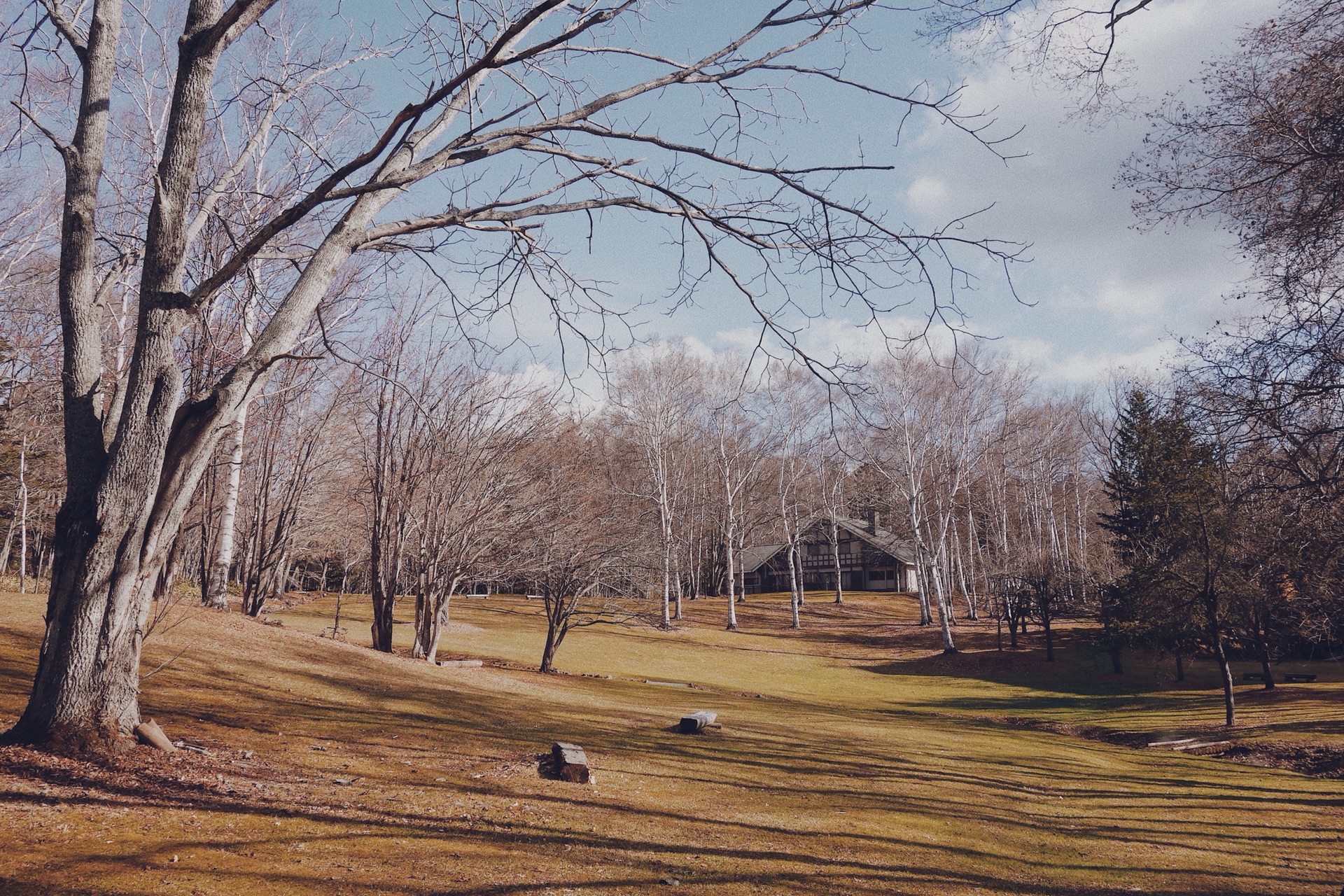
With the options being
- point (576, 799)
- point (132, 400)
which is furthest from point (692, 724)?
point (132, 400)

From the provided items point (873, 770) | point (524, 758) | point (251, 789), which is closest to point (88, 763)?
point (251, 789)

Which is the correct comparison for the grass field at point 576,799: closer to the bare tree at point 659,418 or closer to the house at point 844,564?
the bare tree at point 659,418

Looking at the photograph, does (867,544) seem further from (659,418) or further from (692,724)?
(692,724)

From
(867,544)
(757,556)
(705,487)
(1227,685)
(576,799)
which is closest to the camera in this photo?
(576,799)

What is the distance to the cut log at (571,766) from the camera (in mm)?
7230

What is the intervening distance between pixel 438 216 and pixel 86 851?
166 inches

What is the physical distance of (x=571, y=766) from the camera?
284 inches

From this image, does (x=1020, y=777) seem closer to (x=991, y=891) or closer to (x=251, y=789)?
(x=991, y=891)

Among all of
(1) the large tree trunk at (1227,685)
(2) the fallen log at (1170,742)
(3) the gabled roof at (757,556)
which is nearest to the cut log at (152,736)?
(2) the fallen log at (1170,742)

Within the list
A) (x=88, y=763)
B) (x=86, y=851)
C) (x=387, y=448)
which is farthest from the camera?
(x=387, y=448)

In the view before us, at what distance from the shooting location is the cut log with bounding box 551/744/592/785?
7230 mm

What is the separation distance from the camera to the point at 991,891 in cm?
588

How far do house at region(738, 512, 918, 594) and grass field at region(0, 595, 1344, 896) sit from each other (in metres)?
41.6

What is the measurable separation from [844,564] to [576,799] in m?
59.1
